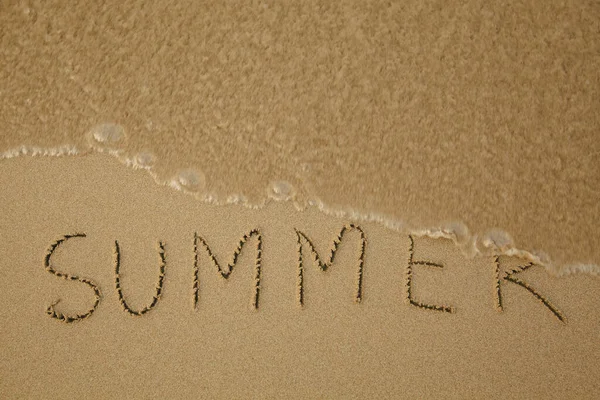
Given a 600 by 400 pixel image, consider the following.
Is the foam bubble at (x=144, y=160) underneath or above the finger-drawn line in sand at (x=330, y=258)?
above

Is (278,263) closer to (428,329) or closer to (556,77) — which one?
(428,329)

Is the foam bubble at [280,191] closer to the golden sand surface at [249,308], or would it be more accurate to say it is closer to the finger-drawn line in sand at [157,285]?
the golden sand surface at [249,308]

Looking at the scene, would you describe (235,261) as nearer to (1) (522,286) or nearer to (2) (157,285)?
(2) (157,285)

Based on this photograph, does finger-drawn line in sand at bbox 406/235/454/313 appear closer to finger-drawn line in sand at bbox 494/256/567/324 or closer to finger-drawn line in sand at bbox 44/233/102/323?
finger-drawn line in sand at bbox 494/256/567/324

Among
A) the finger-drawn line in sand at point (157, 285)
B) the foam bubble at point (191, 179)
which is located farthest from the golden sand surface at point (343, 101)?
the finger-drawn line in sand at point (157, 285)

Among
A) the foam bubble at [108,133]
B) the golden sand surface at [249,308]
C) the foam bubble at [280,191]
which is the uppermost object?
the foam bubble at [108,133]

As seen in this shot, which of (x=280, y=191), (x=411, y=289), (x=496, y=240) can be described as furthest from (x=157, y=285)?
(x=496, y=240)

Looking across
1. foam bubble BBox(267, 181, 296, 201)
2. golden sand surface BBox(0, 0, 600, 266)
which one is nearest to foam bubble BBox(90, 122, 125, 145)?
golden sand surface BBox(0, 0, 600, 266)
